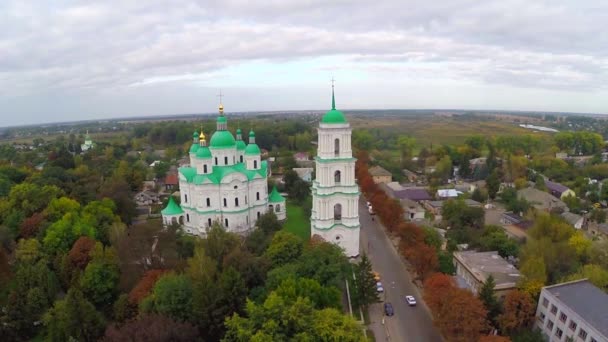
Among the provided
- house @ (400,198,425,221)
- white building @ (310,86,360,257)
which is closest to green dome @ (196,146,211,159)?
white building @ (310,86,360,257)

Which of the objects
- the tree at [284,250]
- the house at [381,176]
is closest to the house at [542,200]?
the house at [381,176]

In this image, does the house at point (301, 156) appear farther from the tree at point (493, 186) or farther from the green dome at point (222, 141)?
the green dome at point (222, 141)

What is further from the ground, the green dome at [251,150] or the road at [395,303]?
the green dome at [251,150]

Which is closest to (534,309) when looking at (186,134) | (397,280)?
(397,280)

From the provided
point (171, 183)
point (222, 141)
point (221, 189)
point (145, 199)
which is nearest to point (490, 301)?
point (221, 189)

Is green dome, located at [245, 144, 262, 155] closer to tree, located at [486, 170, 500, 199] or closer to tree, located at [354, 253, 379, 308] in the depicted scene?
tree, located at [354, 253, 379, 308]

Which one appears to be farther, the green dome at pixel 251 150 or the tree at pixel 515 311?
the green dome at pixel 251 150
